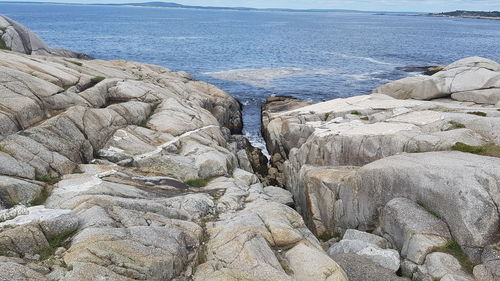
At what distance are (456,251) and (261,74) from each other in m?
69.1

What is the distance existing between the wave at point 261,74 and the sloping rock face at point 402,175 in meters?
39.0

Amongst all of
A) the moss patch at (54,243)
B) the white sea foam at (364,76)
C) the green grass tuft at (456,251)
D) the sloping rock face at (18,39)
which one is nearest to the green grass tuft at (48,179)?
the moss patch at (54,243)

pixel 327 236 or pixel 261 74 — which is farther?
pixel 261 74

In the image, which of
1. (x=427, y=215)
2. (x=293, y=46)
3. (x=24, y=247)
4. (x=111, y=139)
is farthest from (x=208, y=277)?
(x=293, y=46)

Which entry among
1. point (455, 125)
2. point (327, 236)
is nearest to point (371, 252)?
point (327, 236)

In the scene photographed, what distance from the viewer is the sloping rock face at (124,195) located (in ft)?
46.5

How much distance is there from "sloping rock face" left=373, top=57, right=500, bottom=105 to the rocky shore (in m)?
11.2

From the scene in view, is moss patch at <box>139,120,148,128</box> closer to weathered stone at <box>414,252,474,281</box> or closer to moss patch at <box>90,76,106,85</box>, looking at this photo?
moss patch at <box>90,76,106,85</box>

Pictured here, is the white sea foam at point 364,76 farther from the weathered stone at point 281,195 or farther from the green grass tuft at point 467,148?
the green grass tuft at point 467,148

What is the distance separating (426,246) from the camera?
18484 millimetres

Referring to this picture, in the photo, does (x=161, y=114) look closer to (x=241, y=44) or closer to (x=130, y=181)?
(x=130, y=181)

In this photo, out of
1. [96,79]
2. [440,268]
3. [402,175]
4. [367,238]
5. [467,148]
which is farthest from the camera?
[96,79]

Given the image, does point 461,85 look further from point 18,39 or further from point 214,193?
point 18,39

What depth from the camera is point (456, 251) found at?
18.3m
